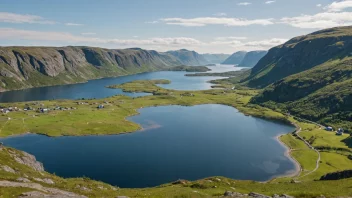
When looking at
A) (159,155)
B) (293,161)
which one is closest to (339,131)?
(293,161)

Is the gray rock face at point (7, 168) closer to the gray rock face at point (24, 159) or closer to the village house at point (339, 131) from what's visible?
the gray rock face at point (24, 159)

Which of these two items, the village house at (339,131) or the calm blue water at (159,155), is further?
the village house at (339,131)

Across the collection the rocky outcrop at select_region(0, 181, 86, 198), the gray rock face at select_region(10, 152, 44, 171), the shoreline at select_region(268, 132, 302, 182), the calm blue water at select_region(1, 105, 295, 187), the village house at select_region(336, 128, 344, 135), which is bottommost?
the shoreline at select_region(268, 132, 302, 182)

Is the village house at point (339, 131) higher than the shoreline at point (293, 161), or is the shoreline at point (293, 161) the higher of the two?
the village house at point (339, 131)

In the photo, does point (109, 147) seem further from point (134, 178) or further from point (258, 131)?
point (258, 131)

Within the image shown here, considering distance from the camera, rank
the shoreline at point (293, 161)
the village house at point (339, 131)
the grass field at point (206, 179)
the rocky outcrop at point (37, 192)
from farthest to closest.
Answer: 1. the village house at point (339, 131)
2. the shoreline at point (293, 161)
3. the grass field at point (206, 179)
4. the rocky outcrop at point (37, 192)

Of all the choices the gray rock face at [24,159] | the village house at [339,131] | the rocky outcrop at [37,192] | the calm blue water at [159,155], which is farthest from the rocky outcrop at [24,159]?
the village house at [339,131]

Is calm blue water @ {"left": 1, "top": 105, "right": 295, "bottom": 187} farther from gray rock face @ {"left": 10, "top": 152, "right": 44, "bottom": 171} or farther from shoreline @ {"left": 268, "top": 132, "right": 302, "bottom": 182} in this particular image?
gray rock face @ {"left": 10, "top": 152, "right": 44, "bottom": 171}

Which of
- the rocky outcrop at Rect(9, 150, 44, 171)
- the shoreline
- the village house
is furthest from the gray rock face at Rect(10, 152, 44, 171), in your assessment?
the village house

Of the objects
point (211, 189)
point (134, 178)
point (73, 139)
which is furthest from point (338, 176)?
point (73, 139)
